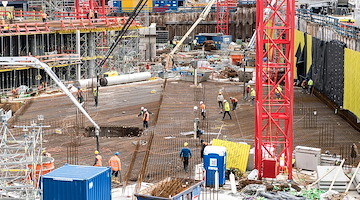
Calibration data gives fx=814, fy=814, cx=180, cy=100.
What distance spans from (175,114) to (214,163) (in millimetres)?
14798

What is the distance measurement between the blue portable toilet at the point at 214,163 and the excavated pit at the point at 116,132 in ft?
32.0

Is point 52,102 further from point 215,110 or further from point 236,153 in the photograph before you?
point 236,153

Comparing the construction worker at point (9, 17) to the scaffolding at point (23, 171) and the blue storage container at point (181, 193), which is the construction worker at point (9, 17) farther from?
the blue storage container at point (181, 193)

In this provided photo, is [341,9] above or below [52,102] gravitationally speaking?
above

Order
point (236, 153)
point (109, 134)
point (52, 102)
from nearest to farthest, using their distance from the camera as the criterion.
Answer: point (236, 153), point (109, 134), point (52, 102)

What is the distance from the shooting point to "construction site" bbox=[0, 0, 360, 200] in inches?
1013

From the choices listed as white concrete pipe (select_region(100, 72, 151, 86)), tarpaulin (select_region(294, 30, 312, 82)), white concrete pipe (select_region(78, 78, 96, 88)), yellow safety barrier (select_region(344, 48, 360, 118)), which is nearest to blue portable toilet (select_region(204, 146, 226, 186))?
yellow safety barrier (select_region(344, 48, 360, 118))

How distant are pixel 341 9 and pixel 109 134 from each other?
3426cm

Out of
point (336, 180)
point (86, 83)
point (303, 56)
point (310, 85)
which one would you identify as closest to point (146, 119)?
point (336, 180)

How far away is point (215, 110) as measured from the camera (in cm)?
4266

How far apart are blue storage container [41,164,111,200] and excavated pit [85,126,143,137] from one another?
13364 millimetres

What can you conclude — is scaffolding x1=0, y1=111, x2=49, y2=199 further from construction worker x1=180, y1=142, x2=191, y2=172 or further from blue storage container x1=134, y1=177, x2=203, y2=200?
construction worker x1=180, y1=142, x2=191, y2=172

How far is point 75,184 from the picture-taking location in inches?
870

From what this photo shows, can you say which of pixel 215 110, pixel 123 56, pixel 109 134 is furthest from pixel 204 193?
pixel 123 56
